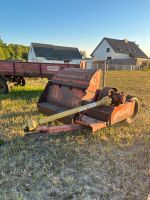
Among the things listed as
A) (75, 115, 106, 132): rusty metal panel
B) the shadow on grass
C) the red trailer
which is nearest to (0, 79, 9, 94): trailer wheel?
the red trailer

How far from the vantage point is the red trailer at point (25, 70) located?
754 centimetres

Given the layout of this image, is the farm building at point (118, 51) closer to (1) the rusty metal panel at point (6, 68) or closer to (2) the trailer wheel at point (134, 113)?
(1) the rusty metal panel at point (6, 68)

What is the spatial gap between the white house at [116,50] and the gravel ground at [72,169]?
135 ft

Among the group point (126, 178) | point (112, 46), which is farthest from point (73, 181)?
point (112, 46)

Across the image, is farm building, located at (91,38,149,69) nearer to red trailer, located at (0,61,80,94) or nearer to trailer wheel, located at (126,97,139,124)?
red trailer, located at (0,61,80,94)

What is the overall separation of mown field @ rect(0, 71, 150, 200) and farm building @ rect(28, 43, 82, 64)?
37805 mm

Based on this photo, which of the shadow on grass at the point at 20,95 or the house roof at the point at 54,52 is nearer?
the shadow on grass at the point at 20,95

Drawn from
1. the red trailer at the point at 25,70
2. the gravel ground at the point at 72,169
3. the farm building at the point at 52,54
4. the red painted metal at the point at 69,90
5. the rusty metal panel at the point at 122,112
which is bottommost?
the gravel ground at the point at 72,169

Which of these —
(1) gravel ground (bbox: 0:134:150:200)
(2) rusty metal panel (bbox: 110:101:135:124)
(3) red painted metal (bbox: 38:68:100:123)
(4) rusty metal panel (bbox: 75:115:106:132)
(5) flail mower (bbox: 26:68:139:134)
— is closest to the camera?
(1) gravel ground (bbox: 0:134:150:200)

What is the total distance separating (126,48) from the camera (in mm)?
46438

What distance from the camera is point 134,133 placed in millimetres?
4512

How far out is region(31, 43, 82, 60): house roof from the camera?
43.2 m

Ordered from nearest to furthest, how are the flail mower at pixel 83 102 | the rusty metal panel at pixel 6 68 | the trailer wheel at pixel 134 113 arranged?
the flail mower at pixel 83 102
the trailer wheel at pixel 134 113
the rusty metal panel at pixel 6 68

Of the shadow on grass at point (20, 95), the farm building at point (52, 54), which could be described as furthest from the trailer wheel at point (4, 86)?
the farm building at point (52, 54)
